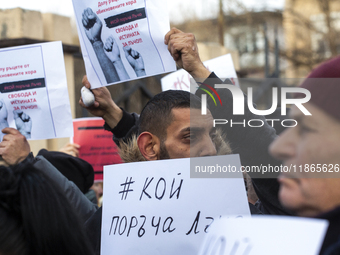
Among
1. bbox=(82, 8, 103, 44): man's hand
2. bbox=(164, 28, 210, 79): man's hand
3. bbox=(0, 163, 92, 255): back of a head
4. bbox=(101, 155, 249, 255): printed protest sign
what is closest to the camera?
bbox=(0, 163, 92, 255): back of a head

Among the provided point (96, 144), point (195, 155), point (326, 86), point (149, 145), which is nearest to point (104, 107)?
point (149, 145)

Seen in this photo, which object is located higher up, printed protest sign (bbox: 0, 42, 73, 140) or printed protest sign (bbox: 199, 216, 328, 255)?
printed protest sign (bbox: 0, 42, 73, 140)

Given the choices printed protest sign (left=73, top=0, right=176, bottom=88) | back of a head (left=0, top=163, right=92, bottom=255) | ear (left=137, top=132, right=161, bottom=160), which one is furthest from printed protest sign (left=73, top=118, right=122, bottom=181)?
back of a head (left=0, top=163, right=92, bottom=255)

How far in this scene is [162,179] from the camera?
5.59ft

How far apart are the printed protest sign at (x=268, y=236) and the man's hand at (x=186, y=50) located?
3.82ft

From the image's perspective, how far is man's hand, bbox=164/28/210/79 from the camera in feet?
6.48

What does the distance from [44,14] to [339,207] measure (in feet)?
16.8

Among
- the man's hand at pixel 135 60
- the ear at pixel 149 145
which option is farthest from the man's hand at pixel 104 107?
the ear at pixel 149 145

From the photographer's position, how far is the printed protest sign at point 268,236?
31.7 inches

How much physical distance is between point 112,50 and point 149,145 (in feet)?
1.88

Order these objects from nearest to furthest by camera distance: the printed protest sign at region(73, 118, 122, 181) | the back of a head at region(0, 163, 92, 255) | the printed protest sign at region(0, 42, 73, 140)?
1. the back of a head at region(0, 163, 92, 255)
2. the printed protest sign at region(0, 42, 73, 140)
3. the printed protest sign at region(73, 118, 122, 181)

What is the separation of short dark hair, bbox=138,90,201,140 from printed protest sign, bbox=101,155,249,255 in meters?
0.25

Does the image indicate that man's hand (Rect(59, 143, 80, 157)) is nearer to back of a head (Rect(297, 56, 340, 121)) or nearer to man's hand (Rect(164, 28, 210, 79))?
man's hand (Rect(164, 28, 210, 79))

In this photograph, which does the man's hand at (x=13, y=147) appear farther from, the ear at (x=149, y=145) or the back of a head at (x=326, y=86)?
the back of a head at (x=326, y=86)
